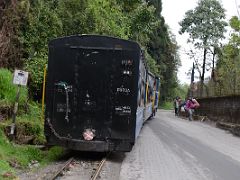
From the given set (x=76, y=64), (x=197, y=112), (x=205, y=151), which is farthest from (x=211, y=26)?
(x=76, y=64)

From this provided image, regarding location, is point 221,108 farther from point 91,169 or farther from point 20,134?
point 91,169

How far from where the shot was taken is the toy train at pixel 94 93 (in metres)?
14.1

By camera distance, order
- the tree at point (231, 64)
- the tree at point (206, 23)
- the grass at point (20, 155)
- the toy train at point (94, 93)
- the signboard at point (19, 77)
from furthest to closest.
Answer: the tree at point (206, 23), the tree at point (231, 64), the signboard at point (19, 77), the toy train at point (94, 93), the grass at point (20, 155)

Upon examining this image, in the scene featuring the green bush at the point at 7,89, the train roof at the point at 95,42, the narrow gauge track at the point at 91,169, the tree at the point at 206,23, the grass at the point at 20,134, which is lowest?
the narrow gauge track at the point at 91,169

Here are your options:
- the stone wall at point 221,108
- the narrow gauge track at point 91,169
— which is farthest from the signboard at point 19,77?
the stone wall at point 221,108

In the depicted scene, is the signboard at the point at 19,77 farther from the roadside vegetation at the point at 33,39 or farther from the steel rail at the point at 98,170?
the steel rail at the point at 98,170

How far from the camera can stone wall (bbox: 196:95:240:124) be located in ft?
100

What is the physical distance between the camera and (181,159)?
51.6ft

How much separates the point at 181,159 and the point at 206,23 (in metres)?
41.9

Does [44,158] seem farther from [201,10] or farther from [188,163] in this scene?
[201,10]

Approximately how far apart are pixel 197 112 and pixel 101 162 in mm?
30162

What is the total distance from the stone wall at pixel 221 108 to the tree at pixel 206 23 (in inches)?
612

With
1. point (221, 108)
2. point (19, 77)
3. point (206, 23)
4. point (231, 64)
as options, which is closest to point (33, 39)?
point (19, 77)

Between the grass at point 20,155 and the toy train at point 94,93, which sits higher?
the toy train at point 94,93
